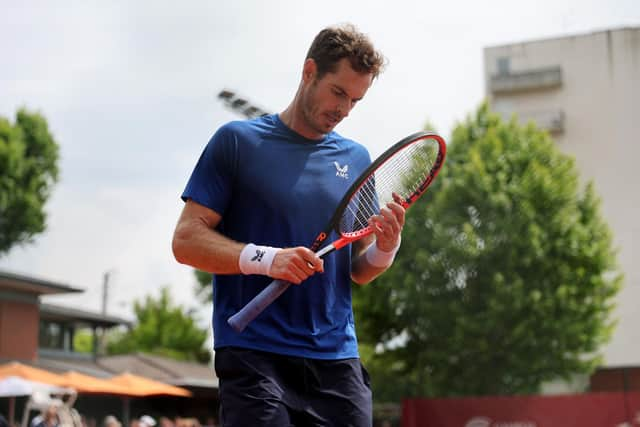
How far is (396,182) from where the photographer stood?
4.09m

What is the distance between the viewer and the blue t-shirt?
3.48m

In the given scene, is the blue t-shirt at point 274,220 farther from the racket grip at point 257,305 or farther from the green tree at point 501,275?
the green tree at point 501,275

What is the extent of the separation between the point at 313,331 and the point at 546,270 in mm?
27218

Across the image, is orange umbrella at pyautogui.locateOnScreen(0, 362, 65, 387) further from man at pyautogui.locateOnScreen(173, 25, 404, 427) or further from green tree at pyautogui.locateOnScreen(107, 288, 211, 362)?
green tree at pyautogui.locateOnScreen(107, 288, 211, 362)

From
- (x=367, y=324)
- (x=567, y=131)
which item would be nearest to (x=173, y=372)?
(x=367, y=324)

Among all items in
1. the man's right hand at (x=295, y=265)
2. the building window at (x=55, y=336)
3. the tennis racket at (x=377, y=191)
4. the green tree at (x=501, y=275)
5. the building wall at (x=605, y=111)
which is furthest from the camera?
the building wall at (x=605, y=111)

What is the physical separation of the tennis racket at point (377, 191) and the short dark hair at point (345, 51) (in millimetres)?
Result: 382

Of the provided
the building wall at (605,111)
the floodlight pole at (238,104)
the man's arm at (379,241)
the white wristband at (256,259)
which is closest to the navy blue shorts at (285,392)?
the white wristband at (256,259)

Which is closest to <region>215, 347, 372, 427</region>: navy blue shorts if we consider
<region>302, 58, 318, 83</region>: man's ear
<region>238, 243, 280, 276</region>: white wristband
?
<region>238, 243, 280, 276</region>: white wristband

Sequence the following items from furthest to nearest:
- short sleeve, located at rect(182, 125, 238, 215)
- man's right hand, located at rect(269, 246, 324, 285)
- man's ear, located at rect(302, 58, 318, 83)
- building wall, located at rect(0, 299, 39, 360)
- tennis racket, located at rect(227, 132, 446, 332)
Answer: building wall, located at rect(0, 299, 39, 360)
man's ear, located at rect(302, 58, 318, 83)
short sleeve, located at rect(182, 125, 238, 215)
tennis racket, located at rect(227, 132, 446, 332)
man's right hand, located at rect(269, 246, 324, 285)

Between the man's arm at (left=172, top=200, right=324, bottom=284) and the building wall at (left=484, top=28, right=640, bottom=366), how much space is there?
4001 cm

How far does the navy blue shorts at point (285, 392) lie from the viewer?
10.8 feet

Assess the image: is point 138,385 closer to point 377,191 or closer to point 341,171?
point 377,191

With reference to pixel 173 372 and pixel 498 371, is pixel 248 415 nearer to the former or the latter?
pixel 498 371
